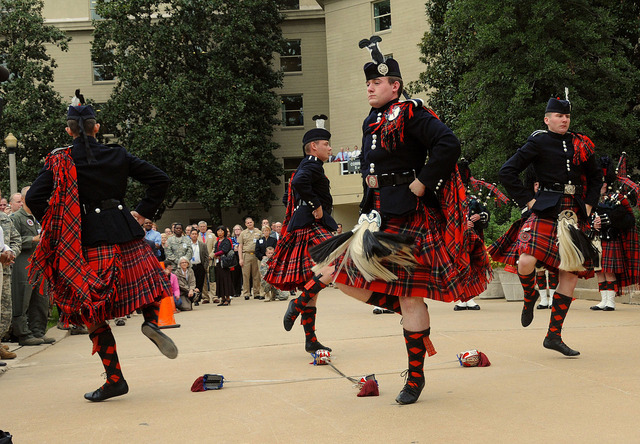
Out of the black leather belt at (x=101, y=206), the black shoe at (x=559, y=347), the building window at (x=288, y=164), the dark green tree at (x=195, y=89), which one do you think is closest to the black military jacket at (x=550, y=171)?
the black shoe at (x=559, y=347)

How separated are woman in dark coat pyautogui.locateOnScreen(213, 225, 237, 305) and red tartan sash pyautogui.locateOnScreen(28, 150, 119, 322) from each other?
12.2 meters

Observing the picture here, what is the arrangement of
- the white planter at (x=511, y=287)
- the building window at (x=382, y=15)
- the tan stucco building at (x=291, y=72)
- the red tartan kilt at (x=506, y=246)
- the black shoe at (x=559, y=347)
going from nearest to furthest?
the black shoe at (x=559, y=347)
the red tartan kilt at (x=506, y=246)
the white planter at (x=511, y=287)
the building window at (x=382, y=15)
the tan stucco building at (x=291, y=72)

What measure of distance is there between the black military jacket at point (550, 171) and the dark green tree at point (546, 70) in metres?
11.2

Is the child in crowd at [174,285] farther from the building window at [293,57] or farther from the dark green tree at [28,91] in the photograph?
the building window at [293,57]

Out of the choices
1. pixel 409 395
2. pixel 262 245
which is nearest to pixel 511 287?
pixel 262 245

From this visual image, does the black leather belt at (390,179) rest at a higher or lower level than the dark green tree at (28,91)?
lower

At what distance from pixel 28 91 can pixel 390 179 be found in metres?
30.5

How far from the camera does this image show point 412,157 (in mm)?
4852

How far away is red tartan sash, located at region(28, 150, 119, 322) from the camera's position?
5.14 m

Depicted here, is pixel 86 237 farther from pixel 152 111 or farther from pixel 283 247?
pixel 152 111

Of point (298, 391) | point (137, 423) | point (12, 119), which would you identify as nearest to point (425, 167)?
point (298, 391)

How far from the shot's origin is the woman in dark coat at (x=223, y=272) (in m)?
17.5

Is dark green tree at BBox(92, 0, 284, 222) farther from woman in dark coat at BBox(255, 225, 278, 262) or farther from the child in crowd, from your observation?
the child in crowd

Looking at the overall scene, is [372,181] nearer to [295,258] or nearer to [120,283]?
[120,283]
